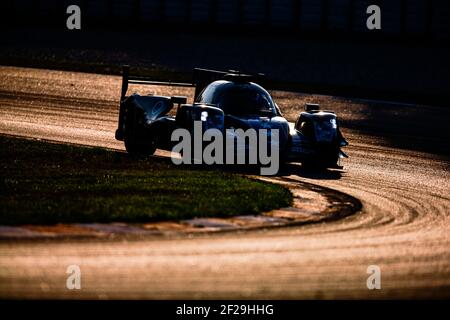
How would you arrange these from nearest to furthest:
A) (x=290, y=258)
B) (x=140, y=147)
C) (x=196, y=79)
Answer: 1. (x=290, y=258)
2. (x=140, y=147)
3. (x=196, y=79)

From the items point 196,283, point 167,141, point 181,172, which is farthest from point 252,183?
point 196,283

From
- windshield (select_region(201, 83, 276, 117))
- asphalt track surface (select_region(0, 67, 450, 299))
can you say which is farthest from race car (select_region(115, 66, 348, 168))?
asphalt track surface (select_region(0, 67, 450, 299))

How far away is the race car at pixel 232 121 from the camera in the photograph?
1623cm

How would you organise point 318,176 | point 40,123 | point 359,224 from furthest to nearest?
point 40,123
point 318,176
point 359,224

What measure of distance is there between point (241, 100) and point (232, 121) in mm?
749

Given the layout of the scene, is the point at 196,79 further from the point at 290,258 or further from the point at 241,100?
the point at 290,258

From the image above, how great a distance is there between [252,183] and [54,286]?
6804mm

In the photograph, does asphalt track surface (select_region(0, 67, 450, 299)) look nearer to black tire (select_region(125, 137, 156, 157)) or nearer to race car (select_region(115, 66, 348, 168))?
race car (select_region(115, 66, 348, 168))

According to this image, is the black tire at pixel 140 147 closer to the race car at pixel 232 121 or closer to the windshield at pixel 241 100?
the race car at pixel 232 121

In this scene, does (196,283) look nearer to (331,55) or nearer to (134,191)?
(134,191)

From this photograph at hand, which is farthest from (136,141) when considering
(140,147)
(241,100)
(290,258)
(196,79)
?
(290,258)

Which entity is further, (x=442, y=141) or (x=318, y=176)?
(x=442, y=141)

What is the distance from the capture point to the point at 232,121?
16375 millimetres
